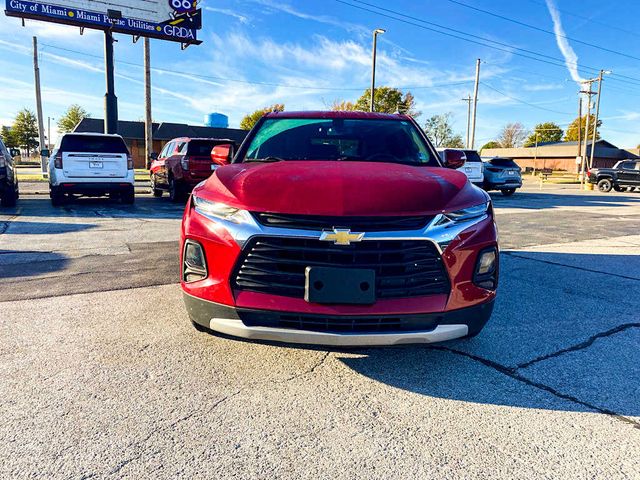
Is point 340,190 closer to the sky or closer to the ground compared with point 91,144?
closer to the ground

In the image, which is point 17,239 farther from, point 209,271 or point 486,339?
point 486,339

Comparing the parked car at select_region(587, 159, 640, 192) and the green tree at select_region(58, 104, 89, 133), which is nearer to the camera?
the parked car at select_region(587, 159, 640, 192)

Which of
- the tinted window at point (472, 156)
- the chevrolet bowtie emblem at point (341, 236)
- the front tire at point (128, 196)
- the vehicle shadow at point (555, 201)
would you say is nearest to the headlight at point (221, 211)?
the chevrolet bowtie emblem at point (341, 236)

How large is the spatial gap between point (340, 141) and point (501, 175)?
691 inches

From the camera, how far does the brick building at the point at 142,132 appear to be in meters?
45.0

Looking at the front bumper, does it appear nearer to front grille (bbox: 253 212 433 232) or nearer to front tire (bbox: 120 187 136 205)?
front grille (bbox: 253 212 433 232)

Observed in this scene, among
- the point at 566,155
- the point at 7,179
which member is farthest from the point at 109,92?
the point at 566,155

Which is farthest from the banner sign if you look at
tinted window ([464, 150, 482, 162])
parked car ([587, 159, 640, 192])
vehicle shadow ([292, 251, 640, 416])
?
parked car ([587, 159, 640, 192])

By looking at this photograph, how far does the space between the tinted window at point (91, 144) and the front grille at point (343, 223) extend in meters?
10.1

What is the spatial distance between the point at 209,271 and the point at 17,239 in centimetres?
567

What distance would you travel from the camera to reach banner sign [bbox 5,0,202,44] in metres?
18.6

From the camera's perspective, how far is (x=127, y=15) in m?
20.1

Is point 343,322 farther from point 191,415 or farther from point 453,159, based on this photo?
point 453,159

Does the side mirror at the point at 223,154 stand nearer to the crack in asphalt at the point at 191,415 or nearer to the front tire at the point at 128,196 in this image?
the crack in asphalt at the point at 191,415
